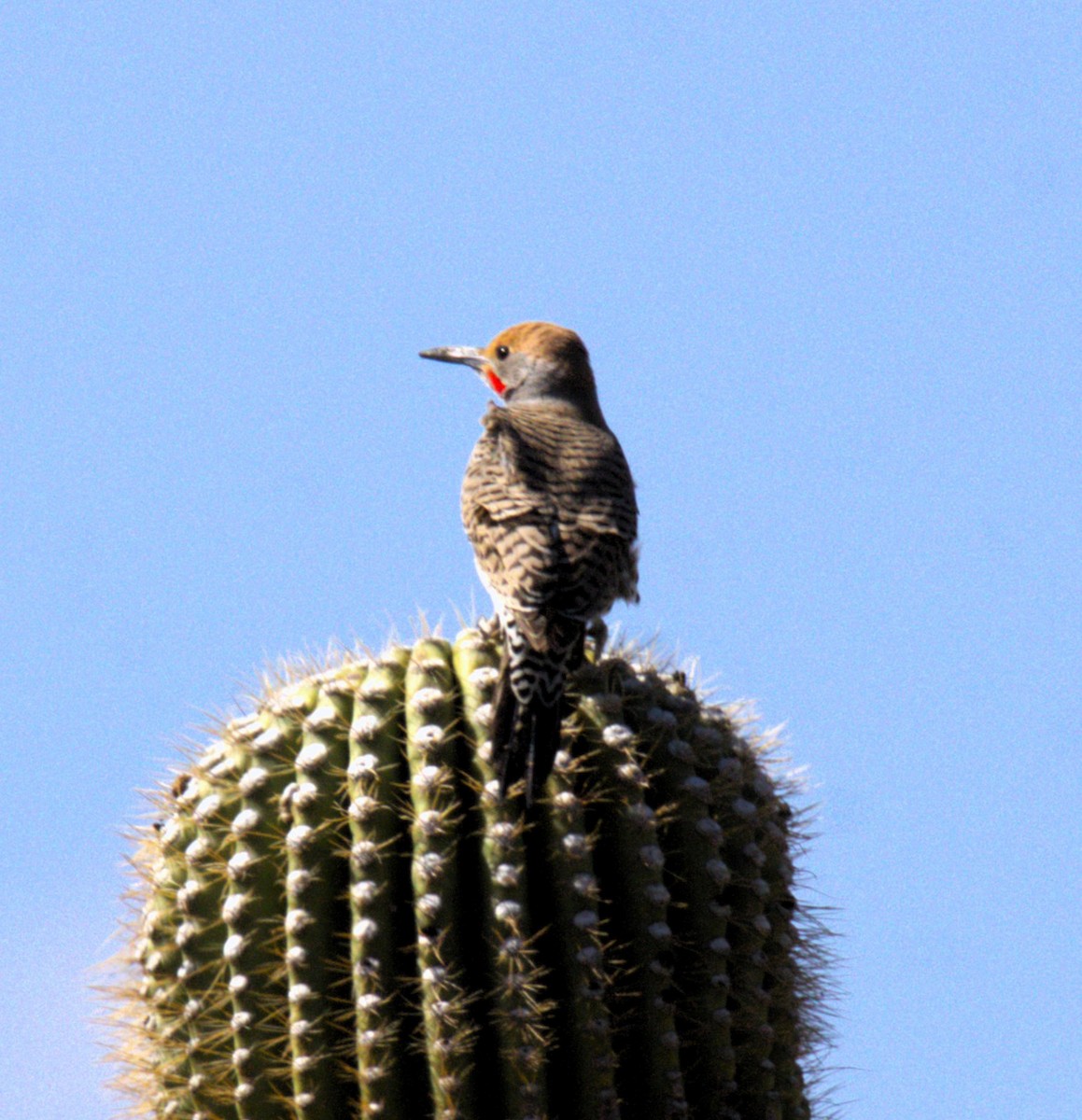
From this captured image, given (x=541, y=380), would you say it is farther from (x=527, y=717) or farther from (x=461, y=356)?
(x=527, y=717)

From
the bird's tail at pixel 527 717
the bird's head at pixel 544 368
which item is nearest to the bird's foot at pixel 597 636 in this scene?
the bird's tail at pixel 527 717

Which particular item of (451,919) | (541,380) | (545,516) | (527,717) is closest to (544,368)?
(541,380)

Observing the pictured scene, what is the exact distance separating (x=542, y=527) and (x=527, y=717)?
1.13m

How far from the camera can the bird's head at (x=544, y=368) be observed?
6148mm

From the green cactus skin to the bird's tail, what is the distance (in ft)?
0.16

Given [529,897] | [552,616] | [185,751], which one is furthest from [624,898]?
[185,751]

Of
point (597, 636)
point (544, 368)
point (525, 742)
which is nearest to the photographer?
point (525, 742)

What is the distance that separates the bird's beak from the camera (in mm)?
6492

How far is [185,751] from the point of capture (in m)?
4.23

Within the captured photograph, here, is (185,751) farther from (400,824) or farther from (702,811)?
(702,811)

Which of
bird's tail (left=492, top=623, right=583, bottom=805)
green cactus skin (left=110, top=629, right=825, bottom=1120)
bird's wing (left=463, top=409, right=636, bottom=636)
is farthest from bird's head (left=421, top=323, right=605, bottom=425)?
bird's tail (left=492, top=623, right=583, bottom=805)

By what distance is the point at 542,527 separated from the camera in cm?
480

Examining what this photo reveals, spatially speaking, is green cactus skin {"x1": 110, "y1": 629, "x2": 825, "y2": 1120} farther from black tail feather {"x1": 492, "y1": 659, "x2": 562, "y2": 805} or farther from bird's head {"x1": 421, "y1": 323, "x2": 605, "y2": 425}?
bird's head {"x1": 421, "y1": 323, "x2": 605, "y2": 425}

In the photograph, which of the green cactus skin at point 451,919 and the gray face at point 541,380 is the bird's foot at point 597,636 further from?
the gray face at point 541,380
